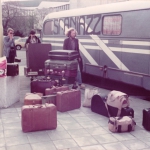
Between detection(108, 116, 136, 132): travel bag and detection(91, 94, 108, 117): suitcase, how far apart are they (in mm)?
938

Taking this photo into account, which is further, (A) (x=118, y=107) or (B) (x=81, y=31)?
(B) (x=81, y=31)

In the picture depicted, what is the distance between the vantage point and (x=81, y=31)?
39.1 feet

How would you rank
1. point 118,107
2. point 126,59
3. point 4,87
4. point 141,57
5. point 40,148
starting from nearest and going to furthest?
point 40,148, point 118,107, point 4,87, point 141,57, point 126,59

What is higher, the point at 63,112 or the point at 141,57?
the point at 141,57

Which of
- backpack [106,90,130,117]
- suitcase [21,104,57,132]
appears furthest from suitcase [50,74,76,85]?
suitcase [21,104,57,132]

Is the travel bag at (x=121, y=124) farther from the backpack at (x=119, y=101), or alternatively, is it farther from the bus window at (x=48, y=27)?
the bus window at (x=48, y=27)

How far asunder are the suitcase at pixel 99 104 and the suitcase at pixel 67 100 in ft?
1.50

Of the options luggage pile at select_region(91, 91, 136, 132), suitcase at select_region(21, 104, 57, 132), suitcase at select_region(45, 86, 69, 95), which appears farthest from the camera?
suitcase at select_region(45, 86, 69, 95)

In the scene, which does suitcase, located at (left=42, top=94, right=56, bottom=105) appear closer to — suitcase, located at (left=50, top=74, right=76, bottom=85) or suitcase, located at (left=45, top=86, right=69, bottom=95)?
suitcase, located at (left=45, top=86, right=69, bottom=95)

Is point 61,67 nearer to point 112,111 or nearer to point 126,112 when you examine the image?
point 112,111

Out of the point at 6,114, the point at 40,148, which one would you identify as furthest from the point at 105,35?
the point at 40,148

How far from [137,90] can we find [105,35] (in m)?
2.25

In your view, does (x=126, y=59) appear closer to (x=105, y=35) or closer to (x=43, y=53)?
(x=105, y=35)

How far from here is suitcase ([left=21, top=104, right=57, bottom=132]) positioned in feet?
19.2
